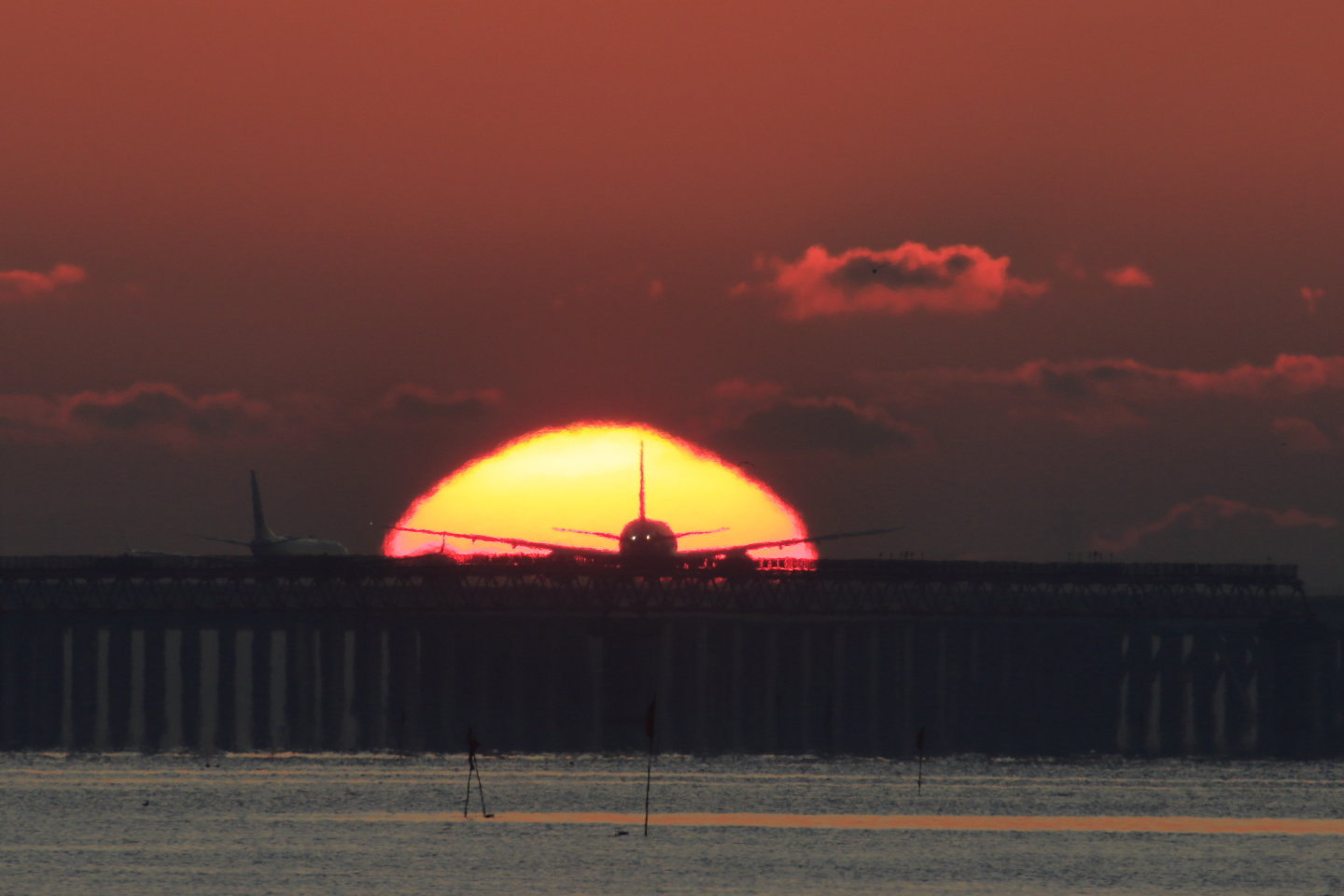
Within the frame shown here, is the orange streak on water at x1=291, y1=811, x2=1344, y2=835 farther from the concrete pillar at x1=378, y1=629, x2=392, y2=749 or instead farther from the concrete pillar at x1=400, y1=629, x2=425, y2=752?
the concrete pillar at x1=378, y1=629, x2=392, y2=749

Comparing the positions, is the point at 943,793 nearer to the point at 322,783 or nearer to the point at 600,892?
the point at 322,783

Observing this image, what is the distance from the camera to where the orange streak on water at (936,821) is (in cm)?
10794

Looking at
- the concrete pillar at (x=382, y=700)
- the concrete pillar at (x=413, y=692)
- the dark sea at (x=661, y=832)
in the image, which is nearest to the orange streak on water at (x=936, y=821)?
the dark sea at (x=661, y=832)

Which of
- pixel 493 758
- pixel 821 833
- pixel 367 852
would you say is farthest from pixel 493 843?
pixel 493 758

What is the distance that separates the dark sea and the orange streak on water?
9.6 inches

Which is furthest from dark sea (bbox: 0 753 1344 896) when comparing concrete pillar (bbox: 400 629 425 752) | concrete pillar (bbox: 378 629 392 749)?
concrete pillar (bbox: 378 629 392 749)

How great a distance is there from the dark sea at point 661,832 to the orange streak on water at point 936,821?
0.80 ft

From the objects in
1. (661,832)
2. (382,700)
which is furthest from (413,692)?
(661,832)

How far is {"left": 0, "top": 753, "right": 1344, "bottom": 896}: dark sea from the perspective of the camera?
8138cm

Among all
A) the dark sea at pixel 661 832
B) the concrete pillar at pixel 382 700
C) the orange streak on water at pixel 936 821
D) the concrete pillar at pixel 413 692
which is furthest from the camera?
the concrete pillar at pixel 382 700

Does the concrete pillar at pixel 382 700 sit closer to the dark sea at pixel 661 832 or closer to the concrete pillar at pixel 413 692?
the concrete pillar at pixel 413 692

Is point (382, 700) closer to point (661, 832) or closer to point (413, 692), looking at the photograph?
point (413, 692)

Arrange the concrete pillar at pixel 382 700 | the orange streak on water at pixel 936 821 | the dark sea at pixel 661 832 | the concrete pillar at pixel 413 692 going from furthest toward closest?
the concrete pillar at pixel 382 700 → the concrete pillar at pixel 413 692 → the orange streak on water at pixel 936 821 → the dark sea at pixel 661 832

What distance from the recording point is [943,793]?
138375 millimetres
